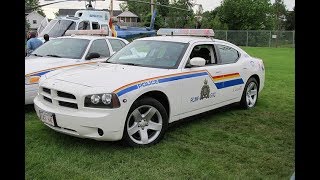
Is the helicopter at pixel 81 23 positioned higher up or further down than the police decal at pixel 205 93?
higher up

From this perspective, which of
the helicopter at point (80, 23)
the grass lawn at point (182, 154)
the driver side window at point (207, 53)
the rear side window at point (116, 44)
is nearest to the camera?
the grass lawn at point (182, 154)

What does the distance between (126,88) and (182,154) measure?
1087 millimetres

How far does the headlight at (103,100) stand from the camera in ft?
14.9

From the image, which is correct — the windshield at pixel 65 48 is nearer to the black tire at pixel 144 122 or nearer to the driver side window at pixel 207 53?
the driver side window at pixel 207 53

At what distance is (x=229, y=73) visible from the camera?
668cm

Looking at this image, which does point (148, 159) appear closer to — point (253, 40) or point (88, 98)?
point (88, 98)

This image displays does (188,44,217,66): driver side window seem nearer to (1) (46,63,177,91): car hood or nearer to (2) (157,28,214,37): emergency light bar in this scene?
(2) (157,28,214,37): emergency light bar

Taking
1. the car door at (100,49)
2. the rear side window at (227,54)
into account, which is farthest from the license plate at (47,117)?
the car door at (100,49)

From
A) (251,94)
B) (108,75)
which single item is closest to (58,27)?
(251,94)

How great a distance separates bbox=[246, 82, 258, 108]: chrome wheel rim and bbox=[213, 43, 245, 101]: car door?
0.43 meters

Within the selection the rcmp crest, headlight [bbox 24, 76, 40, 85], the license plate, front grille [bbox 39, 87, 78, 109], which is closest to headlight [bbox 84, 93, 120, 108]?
front grille [bbox 39, 87, 78, 109]

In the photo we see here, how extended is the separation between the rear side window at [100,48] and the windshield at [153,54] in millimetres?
2213
